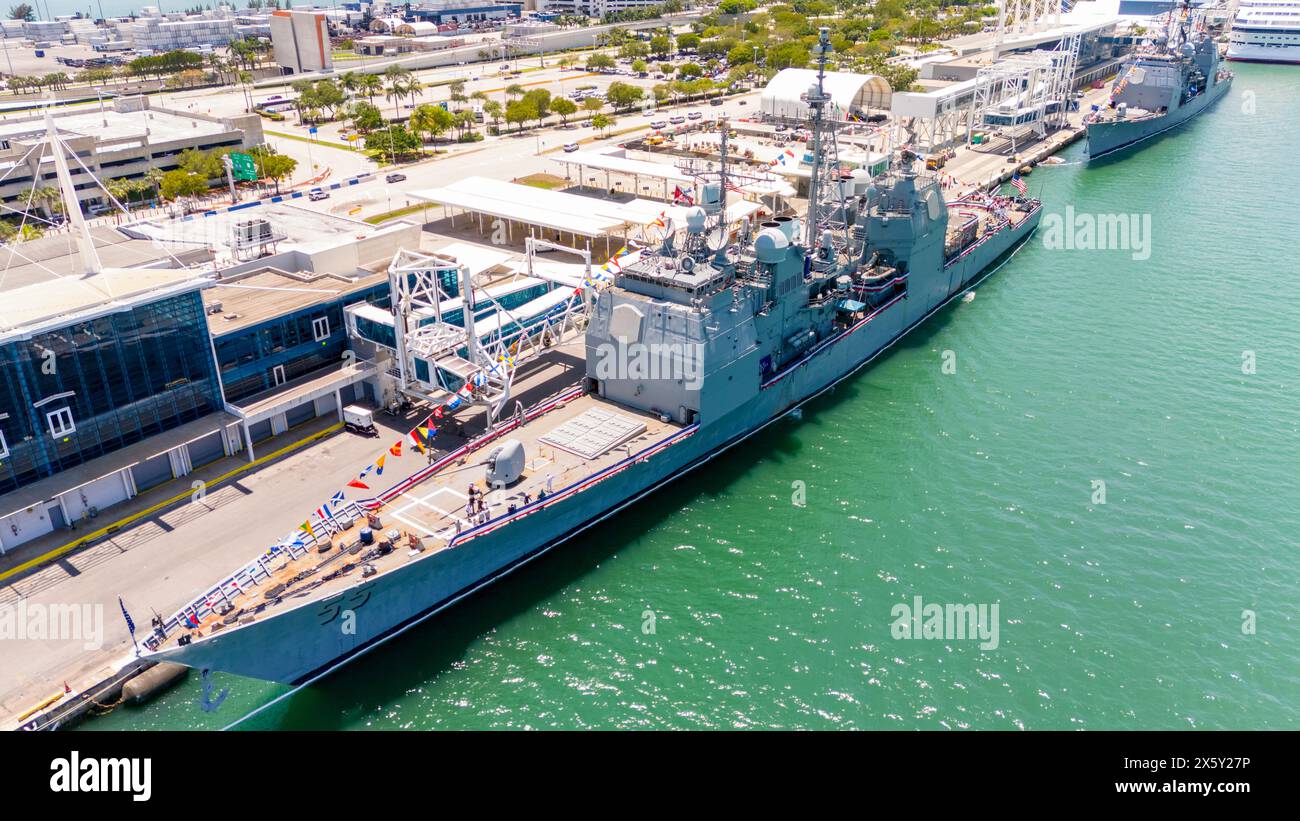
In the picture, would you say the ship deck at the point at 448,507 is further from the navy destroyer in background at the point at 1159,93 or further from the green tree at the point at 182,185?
the navy destroyer in background at the point at 1159,93

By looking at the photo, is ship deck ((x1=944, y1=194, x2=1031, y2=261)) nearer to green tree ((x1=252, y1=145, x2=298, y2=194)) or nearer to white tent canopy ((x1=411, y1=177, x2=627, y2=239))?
white tent canopy ((x1=411, y1=177, x2=627, y2=239))

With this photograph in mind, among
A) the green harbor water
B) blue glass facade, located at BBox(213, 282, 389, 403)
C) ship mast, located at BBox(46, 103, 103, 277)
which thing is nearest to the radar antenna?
the green harbor water

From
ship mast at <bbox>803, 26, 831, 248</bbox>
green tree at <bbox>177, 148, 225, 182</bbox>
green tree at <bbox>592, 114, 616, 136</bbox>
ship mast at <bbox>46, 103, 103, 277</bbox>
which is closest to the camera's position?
ship mast at <bbox>46, 103, 103, 277</bbox>

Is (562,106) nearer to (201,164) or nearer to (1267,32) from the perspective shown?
(201,164)

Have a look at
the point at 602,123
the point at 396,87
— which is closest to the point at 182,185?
the point at 396,87

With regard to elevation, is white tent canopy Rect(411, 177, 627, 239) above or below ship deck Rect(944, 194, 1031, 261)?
above

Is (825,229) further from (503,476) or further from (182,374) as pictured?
(182,374)
